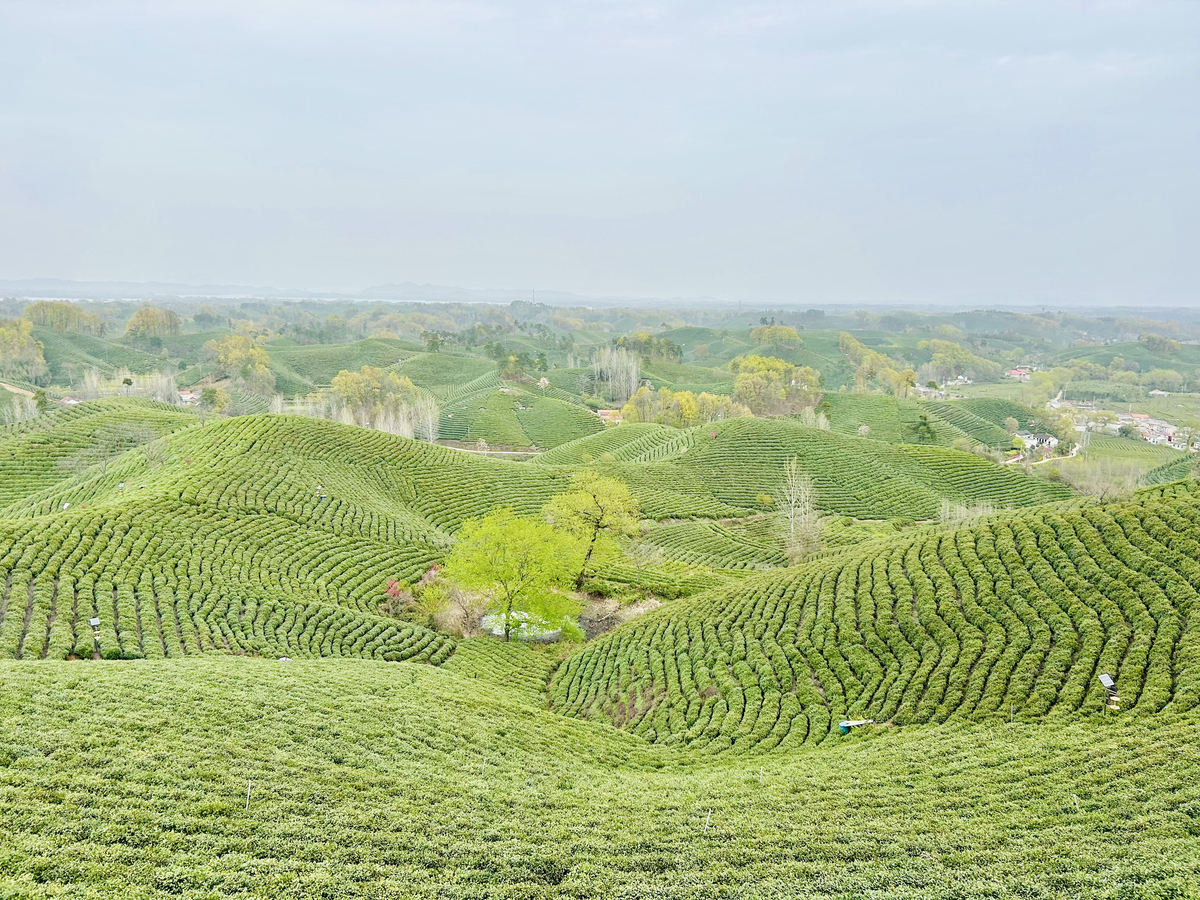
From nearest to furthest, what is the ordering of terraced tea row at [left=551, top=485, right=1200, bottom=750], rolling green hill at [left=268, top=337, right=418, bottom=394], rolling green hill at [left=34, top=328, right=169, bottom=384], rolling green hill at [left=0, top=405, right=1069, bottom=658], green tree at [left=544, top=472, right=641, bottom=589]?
terraced tea row at [left=551, top=485, right=1200, bottom=750] → rolling green hill at [left=0, top=405, right=1069, bottom=658] → green tree at [left=544, top=472, right=641, bottom=589] → rolling green hill at [left=34, top=328, right=169, bottom=384] → rolling green hill at [left=268, top=337, right=418, bottom=394]

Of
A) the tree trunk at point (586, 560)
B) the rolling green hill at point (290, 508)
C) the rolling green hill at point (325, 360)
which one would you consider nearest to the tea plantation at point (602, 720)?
the rolling green hill at point (290, 508)

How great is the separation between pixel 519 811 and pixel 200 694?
1130cm

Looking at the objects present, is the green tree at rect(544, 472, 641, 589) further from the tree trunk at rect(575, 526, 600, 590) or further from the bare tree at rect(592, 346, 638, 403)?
the bare tree at rect(592, 346, 638, 403)

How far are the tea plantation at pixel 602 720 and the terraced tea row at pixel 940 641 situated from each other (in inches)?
5.2

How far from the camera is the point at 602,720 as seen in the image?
2855 cm

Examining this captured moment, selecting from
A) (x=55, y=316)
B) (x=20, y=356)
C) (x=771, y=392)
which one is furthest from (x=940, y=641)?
(x=55, y=316)

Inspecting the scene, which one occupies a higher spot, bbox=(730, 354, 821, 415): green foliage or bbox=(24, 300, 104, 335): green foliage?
bbox=(24, 300, 104, 335): green foliage

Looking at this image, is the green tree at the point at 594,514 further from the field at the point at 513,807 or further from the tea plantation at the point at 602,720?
the field at the point at 513,807

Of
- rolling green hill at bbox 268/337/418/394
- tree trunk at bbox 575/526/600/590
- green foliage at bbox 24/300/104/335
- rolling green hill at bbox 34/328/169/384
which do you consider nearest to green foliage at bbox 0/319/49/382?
rolling green hill at bbox 34/328/169/384

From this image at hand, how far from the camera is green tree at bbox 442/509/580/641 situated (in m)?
38.1

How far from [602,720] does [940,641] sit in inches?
587

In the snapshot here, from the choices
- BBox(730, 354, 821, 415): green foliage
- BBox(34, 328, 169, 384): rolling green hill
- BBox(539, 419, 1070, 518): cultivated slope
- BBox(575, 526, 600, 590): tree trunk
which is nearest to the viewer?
BBox(575, 526, 600, 590): tree trunk

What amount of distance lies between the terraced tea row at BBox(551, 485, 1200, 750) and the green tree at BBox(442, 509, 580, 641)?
5.07m

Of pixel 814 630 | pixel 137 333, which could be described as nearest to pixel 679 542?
pixel 814 630
